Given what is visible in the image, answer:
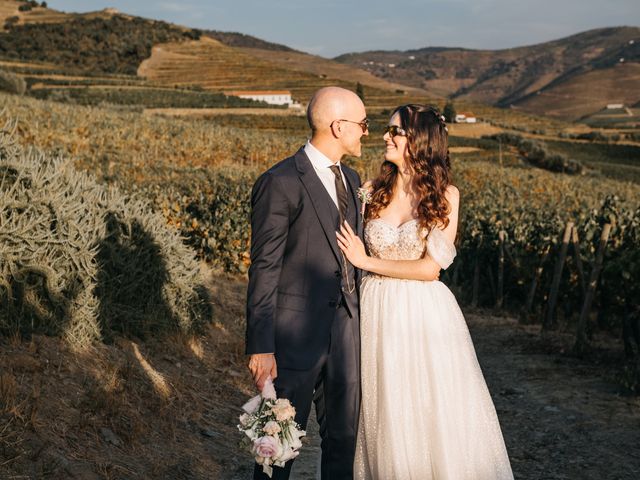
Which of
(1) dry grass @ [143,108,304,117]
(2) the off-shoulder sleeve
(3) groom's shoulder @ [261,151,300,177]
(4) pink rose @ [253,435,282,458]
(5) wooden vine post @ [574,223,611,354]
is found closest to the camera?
(4) pink rose @ [253,435,282,458]

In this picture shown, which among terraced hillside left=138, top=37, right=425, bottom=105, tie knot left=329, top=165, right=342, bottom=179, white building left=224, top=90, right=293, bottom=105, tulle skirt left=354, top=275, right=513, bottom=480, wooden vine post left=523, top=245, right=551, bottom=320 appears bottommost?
wooden vine post left=523, top=245, right=551, bottom=320

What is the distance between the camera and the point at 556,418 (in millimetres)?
6766

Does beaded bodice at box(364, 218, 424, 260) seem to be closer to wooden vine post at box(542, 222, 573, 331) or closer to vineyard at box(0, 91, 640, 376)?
vineyard at box(0, 91, 640, 376)

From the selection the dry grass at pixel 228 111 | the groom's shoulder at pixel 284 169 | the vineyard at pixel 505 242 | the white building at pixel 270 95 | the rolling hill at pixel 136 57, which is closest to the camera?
the groom's shoulder at pixel 284 169

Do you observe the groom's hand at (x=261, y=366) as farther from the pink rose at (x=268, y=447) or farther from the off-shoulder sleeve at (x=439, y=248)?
the off-shoulder sleeve at (x=439, y=248)

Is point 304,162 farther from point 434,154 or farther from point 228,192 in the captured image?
point 228,192

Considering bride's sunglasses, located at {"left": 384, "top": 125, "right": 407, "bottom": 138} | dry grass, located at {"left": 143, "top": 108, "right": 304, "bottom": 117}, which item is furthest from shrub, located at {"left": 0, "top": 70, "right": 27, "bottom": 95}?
bride's sunglasses, located at {"left": 384, "top": 125, "right": 407, "bottom": 138}

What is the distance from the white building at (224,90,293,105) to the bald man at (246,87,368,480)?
9022 cm

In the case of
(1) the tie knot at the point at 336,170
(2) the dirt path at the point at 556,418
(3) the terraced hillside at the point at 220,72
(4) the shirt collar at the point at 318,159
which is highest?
(3) the terraced hillside at the point at 220,72

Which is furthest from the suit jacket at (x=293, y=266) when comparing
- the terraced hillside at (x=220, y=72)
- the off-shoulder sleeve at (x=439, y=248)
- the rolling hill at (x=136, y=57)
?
the terraced hillside at (x=220, y=72)

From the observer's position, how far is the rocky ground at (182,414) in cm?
454

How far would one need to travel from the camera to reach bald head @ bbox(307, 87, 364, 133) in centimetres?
347

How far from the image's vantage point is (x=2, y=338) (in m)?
5.39

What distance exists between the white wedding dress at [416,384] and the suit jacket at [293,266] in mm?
384
